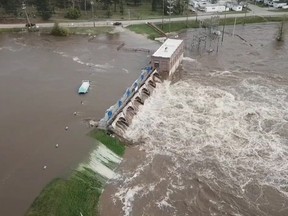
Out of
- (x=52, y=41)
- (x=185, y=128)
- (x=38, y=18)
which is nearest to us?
(x=185, y=128)

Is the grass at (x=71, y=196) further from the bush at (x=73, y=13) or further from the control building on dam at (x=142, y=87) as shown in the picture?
the bush at (x=73, y=13)

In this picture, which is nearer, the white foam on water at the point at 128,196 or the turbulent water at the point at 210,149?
the white foam on water at the point at 128,196

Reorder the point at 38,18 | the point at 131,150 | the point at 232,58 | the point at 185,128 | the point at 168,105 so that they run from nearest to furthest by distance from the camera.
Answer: the point at 131,150, the point at 185,128, the point at 168,105, the point at 232,58, the point at 38,18

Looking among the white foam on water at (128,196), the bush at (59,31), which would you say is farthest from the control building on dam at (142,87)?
the bush at (59,31)

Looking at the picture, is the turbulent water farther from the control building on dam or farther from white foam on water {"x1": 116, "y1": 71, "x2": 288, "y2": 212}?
the control building on dam

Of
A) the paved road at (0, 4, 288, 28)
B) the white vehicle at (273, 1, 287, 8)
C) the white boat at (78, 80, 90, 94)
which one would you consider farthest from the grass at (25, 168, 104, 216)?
the white vehicle at (273, 1, 287, 8)

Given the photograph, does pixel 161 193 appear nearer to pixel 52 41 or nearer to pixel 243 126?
pixel 243 126

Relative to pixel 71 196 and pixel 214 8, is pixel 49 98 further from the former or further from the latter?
pixel 214 8

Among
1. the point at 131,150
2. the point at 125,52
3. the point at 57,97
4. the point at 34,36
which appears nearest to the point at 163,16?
the point at 125,52
